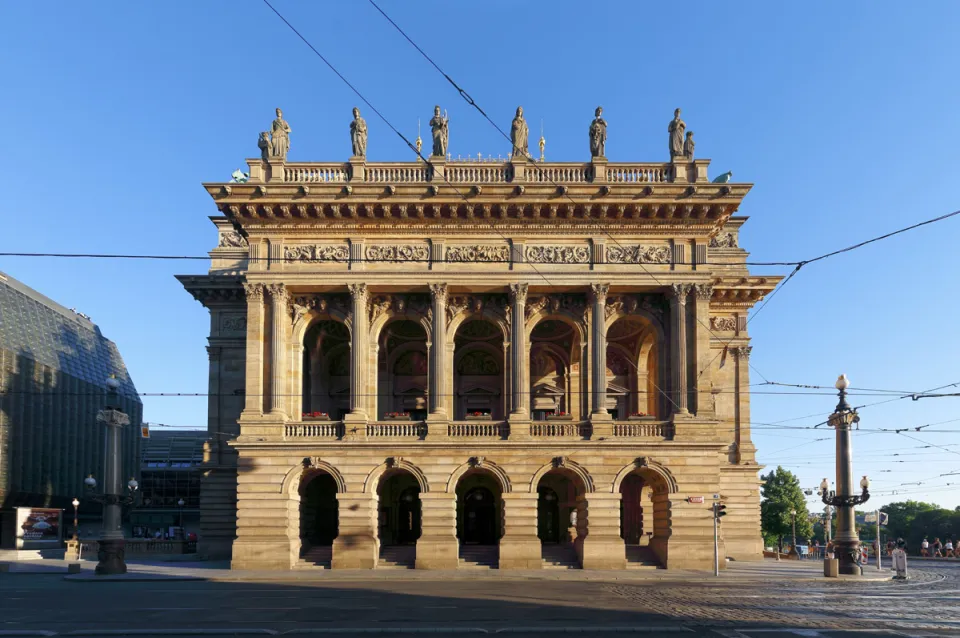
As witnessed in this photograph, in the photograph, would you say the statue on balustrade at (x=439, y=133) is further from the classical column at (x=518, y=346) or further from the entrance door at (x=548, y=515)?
the entrance door at (x=548, y=515)

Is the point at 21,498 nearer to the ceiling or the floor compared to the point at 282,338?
nearer to the floor

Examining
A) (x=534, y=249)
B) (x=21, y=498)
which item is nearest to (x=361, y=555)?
(x=534, y=249)

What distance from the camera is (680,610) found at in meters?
21.6

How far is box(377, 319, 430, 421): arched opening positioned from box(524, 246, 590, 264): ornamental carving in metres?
8.86

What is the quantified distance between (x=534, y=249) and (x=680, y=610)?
2255 centimetres

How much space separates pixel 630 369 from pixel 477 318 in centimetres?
1093

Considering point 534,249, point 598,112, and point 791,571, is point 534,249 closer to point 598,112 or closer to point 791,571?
point 598,112

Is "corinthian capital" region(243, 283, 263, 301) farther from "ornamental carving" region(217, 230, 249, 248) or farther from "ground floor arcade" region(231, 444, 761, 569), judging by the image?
"ornamental carving" region(217, 230, 249, 248)

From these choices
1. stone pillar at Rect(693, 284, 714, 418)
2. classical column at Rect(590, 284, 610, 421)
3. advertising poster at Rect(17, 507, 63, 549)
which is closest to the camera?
stone pillar at Rect(693, 284, 714, 418)

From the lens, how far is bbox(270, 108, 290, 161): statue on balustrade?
137 ft

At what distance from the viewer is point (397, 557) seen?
40.6 m

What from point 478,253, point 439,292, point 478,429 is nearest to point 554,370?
point 478,429

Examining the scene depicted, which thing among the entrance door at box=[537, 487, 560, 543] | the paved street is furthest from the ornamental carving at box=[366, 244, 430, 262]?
the paved street

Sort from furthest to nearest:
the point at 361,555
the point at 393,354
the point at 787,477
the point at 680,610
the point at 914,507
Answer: the point at 914,507 < the point at 787,477 < the point at 393,354 < the point at 361,555 < the point at 680,610
